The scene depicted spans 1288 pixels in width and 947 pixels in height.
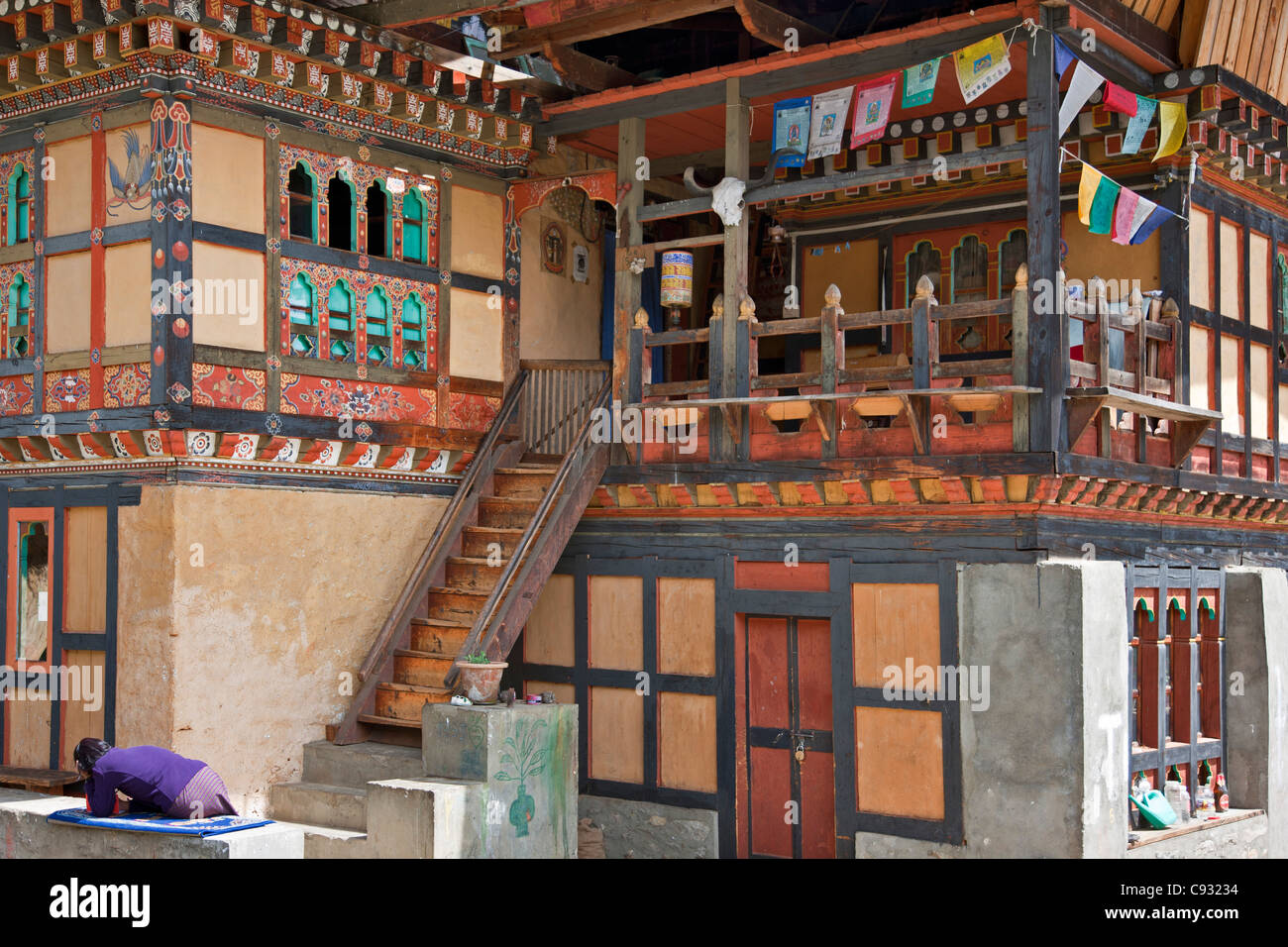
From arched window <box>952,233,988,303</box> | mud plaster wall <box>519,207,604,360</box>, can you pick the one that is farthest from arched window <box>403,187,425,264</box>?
arched window <box>952,233,988,303</box>

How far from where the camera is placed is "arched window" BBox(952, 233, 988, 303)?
14469 mm

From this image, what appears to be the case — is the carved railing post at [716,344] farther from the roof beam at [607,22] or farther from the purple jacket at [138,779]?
the purple jacket at [138,779]

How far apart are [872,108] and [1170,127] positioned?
8.69ft

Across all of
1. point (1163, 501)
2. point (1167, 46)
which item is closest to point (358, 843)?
point (1163, 501)

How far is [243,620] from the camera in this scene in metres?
11.6

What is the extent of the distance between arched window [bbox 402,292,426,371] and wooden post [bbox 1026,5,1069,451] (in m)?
5.55

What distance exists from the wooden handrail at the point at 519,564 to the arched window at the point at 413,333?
5.41 feet

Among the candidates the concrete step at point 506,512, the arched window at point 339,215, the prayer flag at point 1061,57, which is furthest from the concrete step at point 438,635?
the prayer flag at point 1061,57

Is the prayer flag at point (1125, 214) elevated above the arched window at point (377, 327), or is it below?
above

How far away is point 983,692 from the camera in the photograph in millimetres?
10875

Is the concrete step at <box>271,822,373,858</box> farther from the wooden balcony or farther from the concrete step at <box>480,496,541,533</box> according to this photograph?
the wooden balcony

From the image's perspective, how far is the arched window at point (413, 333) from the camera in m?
13.0

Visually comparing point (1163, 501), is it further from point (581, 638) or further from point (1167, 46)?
point (581, 638)

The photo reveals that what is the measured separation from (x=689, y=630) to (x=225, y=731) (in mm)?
4027
